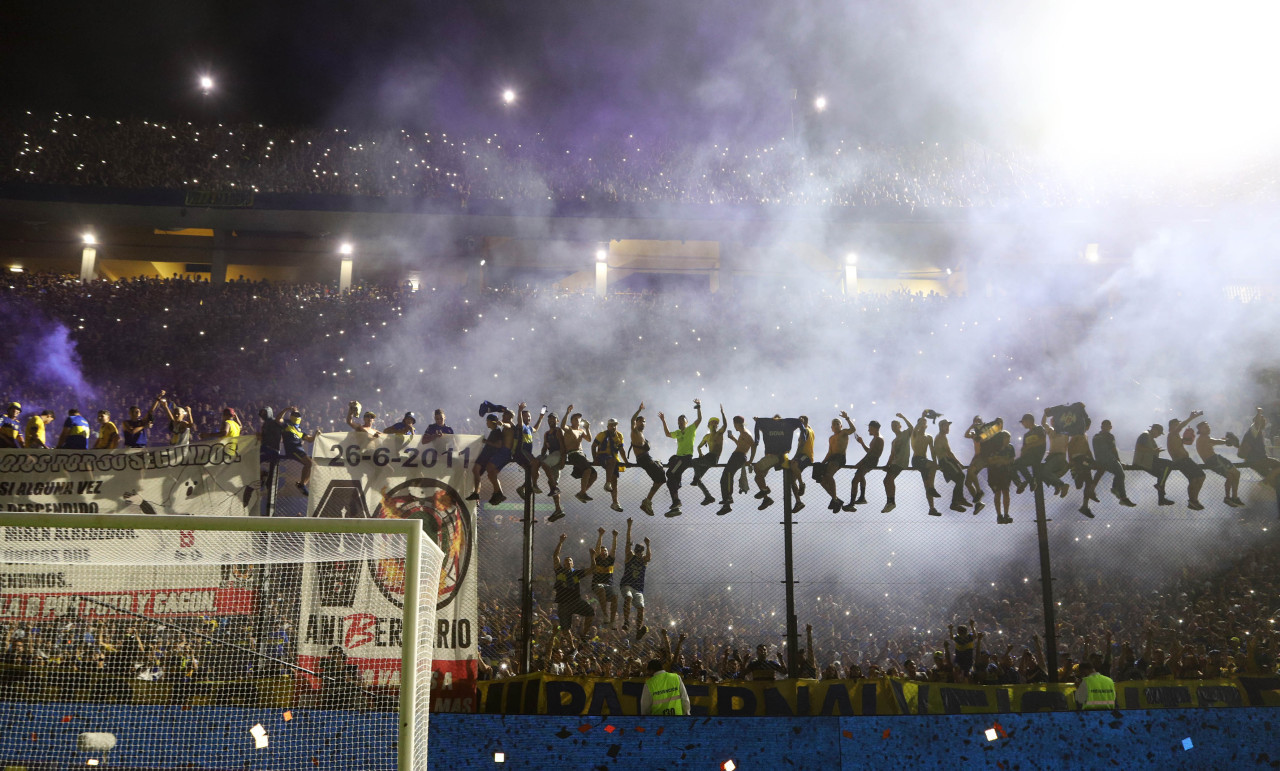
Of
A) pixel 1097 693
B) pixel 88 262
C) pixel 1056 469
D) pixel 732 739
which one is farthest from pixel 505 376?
pixel 88 262

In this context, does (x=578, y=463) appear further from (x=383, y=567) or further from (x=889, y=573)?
(x=889, y=573)

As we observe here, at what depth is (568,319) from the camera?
20562 millimetres

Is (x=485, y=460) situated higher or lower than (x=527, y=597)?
higher

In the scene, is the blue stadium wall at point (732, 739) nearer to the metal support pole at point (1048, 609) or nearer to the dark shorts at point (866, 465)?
the metal support pole at point (1048, 609)

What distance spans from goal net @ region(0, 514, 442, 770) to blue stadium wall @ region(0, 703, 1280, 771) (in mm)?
21

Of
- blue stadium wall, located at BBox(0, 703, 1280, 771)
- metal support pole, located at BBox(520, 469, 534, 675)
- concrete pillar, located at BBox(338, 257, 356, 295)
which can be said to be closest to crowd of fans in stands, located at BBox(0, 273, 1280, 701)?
blue stadium wall, located at BBox(0, 703, 1280, 771)

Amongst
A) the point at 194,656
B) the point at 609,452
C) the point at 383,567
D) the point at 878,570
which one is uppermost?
the point at 609,452

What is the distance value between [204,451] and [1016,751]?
8.49m

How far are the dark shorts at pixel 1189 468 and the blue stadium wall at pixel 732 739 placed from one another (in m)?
3.39

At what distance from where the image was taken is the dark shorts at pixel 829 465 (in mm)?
9062

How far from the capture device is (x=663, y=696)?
675 centimetres

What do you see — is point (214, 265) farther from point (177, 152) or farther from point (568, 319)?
point (568, 319)

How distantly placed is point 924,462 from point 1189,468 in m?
3.32

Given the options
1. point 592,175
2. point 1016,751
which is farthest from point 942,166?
point 1016,751
